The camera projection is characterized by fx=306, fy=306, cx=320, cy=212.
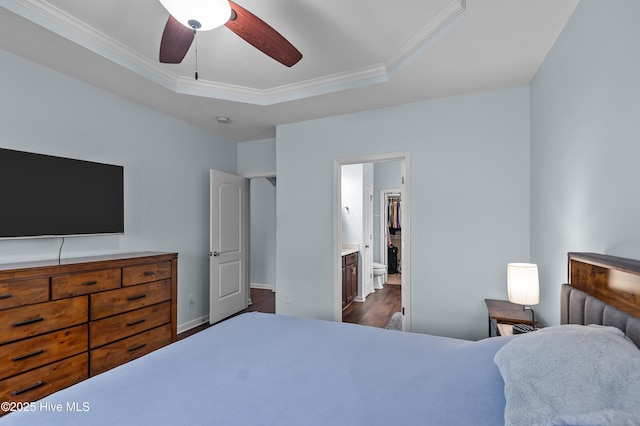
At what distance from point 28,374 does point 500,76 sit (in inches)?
159

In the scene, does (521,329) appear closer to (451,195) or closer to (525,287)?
(525,287)

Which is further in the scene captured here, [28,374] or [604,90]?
[28,374]

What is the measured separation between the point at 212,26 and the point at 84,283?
1985 mm

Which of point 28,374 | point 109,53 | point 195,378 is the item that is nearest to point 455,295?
point 195,378

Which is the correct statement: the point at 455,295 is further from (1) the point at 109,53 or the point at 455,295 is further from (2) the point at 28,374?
(1) the point at 109,53

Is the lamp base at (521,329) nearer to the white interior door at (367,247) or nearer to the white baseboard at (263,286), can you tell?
the white interior door at (367,247)

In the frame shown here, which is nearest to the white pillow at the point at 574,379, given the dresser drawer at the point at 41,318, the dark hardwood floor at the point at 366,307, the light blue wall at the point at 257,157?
the dresser drawer at the point at 41,318

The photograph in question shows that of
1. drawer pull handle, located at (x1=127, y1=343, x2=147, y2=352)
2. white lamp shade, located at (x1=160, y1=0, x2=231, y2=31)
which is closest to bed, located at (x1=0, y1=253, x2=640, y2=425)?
drawer pull handle, located at (x1=127, y1=343, x2=147, y2=352)

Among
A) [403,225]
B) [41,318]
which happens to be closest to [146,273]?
[41,318]

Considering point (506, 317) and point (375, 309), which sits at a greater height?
point (506, 317)

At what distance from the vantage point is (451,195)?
296cm

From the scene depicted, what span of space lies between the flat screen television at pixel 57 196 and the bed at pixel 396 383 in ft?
5.64

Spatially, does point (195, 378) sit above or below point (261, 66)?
below

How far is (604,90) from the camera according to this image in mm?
1369
